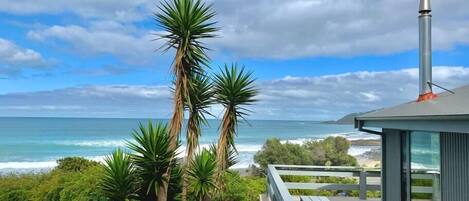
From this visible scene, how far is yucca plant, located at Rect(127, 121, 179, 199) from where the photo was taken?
7.09 metres

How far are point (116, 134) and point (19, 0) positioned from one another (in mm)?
40389

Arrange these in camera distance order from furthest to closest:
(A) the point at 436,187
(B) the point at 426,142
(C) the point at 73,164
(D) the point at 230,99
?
(C) the point at 73,164
(D) the point at 230,99
(B) the point at 426,142
(A) the point at 436,187

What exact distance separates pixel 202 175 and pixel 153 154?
80 cm

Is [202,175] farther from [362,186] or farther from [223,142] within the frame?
[362,186]

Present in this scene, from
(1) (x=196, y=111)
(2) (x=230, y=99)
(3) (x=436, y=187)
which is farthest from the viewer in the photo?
(2) (x=230, y=99)

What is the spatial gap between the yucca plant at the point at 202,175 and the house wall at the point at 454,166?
3.42 metres

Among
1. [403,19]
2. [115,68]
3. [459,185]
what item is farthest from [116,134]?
[459,185]

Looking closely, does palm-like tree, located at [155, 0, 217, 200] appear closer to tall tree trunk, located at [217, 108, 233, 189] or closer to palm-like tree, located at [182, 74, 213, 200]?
palm-like tree, located at [182, 74, 213, 200]

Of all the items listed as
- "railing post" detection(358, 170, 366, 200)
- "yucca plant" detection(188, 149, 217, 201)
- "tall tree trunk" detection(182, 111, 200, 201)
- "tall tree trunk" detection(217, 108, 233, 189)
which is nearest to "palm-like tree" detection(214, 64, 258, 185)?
"tall tree trunk" detection(217, 108, 233, 189)

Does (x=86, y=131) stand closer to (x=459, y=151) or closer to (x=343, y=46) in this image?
(x=343, y=46)

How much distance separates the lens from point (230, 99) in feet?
24.4

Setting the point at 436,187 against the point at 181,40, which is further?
the point at 181,40

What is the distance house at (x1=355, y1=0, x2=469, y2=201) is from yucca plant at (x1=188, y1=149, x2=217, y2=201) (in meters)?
2.45

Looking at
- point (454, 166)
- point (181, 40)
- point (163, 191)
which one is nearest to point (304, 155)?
point (163, 191)
